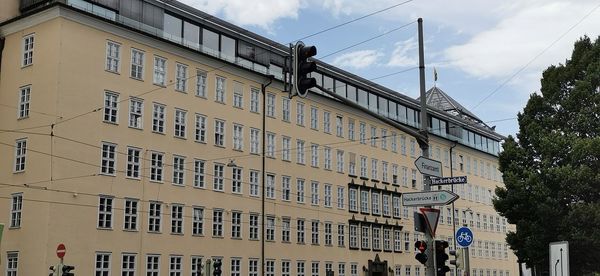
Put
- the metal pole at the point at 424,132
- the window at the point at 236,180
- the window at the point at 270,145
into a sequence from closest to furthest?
the metal pole at the point at 424,132
the window at the point at 236,180
the window at the point at 270,145

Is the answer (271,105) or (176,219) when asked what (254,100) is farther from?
(176,219)

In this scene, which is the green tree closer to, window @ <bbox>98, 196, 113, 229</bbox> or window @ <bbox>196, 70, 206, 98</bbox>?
window @ <bbox>196, 70, 206, 98</bbox>

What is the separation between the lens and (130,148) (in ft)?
126

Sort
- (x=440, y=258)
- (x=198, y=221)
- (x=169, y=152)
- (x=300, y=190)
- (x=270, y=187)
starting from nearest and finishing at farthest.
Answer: (x=440, y=258), (x=169, y=152), (x=198, y=221), (x=270, y=187), (x=300, y=190)

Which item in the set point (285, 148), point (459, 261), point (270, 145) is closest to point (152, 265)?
point (270, 145)

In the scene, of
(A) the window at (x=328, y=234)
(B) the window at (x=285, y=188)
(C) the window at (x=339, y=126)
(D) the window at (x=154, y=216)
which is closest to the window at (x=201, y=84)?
(D) the window at (x=154, y=216)

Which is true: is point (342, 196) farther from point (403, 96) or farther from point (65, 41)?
point (65, 41)

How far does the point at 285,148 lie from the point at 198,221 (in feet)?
31.3

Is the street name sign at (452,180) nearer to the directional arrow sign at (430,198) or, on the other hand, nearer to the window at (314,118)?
the directional arrow sign at (430,198)

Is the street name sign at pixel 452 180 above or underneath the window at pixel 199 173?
underneath

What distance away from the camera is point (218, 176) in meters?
43.4

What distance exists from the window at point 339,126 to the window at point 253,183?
10.7 m

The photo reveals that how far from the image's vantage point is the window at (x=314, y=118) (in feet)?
171

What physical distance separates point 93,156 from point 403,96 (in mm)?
33601
